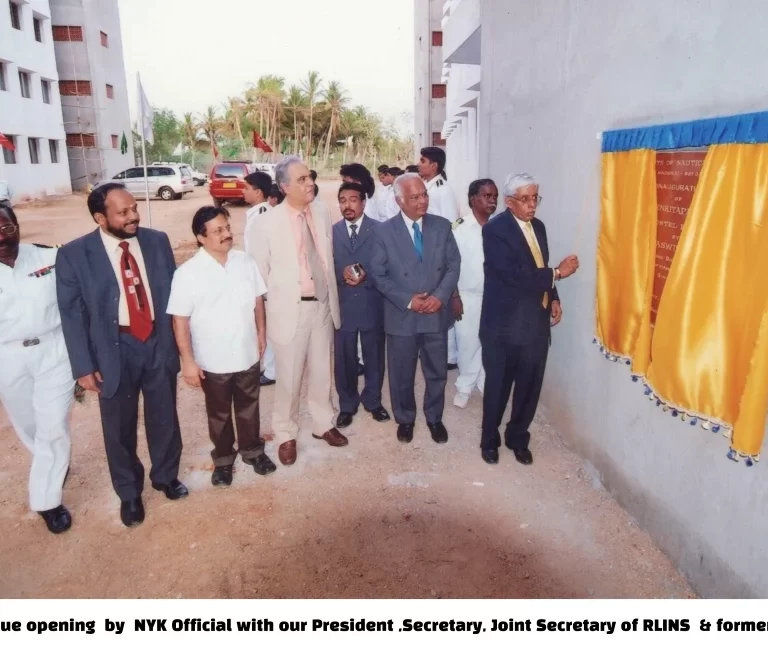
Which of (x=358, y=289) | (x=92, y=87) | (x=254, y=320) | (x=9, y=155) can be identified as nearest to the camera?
(x=254, y=320)

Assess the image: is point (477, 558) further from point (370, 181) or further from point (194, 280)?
point (370, 181)

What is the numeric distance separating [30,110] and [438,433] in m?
27.0

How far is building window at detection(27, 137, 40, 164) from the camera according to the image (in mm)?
24627

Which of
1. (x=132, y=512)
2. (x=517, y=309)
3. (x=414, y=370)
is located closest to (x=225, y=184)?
(x=414, y=370)

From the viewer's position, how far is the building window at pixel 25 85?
2426 centimetres

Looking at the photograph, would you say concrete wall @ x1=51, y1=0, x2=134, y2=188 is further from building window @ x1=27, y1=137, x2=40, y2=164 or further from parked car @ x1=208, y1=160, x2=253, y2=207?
parked car @ x1=208, y1=160, x2=253, y2=207

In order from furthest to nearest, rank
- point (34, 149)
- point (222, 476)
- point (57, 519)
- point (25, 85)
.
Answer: point (34, 149) → point (25, 85) → point (222, 476) → point (57, 519)

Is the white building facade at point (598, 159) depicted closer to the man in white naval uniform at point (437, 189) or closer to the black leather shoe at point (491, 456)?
the black leather shoe at point (491, 456)

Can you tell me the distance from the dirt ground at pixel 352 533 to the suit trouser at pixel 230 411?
202mm

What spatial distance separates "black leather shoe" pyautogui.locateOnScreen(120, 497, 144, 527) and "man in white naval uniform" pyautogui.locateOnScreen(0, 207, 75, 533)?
0.32 m

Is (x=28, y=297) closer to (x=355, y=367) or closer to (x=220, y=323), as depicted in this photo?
(x=220, y=323)

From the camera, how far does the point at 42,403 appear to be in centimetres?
331

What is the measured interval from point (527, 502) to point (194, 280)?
248 centimetres

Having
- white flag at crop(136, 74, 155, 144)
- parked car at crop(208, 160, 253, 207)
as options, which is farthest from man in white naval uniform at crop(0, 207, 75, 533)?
parked car at crop(208, 160, 253, 207)
